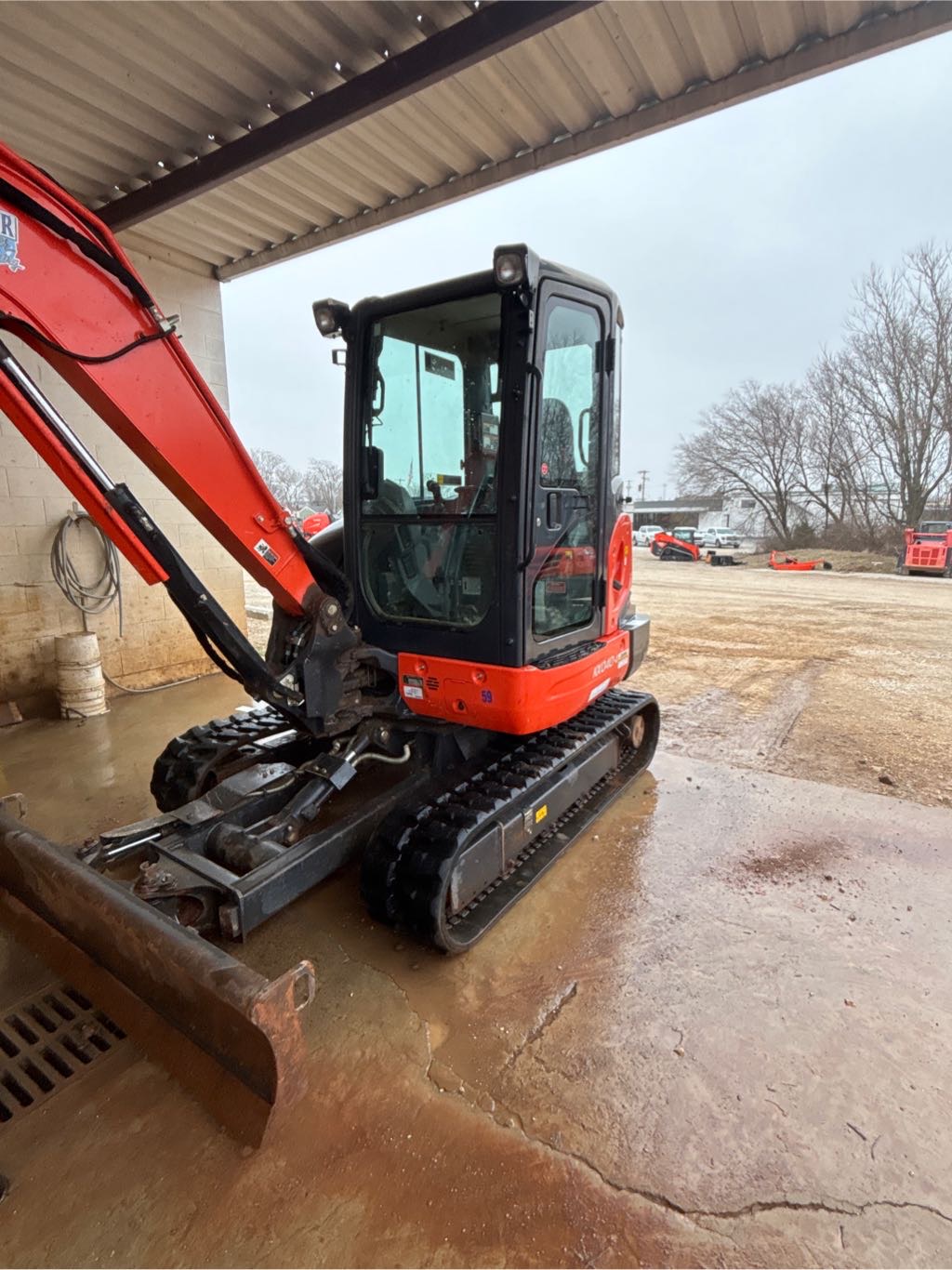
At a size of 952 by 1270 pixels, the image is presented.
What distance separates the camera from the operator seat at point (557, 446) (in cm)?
276

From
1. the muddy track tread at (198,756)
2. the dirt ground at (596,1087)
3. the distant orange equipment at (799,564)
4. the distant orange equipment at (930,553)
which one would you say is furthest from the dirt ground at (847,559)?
the muddy track tread at (198,756)

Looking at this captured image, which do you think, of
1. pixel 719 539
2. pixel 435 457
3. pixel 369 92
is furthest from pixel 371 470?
pixel 719 539

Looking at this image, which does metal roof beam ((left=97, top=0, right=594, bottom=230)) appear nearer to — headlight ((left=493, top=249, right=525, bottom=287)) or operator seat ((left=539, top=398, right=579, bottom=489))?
headlight ((left=493, top=249, right=525, bottom=287))

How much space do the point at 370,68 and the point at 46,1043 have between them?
191 inches

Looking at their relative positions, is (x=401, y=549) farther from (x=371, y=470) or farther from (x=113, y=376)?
(x=113, y=376)

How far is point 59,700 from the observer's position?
216 inches

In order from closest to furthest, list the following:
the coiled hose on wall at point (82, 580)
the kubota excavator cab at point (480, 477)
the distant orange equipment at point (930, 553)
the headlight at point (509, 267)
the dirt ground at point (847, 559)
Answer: the headlight at point (509, 267)
the kubota excavator cab at point (480, 477)
the coiled hose on wall at point (82, 580)
the distant orange equipment at point (930, 553)
the dirt ground at point (847, 559)

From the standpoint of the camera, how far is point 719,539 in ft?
107

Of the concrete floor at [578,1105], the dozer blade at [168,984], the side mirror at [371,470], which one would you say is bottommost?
the concrete floor at [578,1105]

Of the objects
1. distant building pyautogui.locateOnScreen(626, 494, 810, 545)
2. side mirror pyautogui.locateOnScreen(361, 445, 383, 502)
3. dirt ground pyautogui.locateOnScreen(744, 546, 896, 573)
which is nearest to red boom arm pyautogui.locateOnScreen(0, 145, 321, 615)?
side mirror pyautogui.locateOnScreen(361, 445, 383, 502)

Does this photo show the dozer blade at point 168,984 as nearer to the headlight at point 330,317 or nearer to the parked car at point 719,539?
the headlight at point 330,317

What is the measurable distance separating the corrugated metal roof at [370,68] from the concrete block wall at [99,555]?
140cm

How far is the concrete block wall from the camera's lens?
17.5 feet

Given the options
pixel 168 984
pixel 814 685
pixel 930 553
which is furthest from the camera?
pixel 930 553
